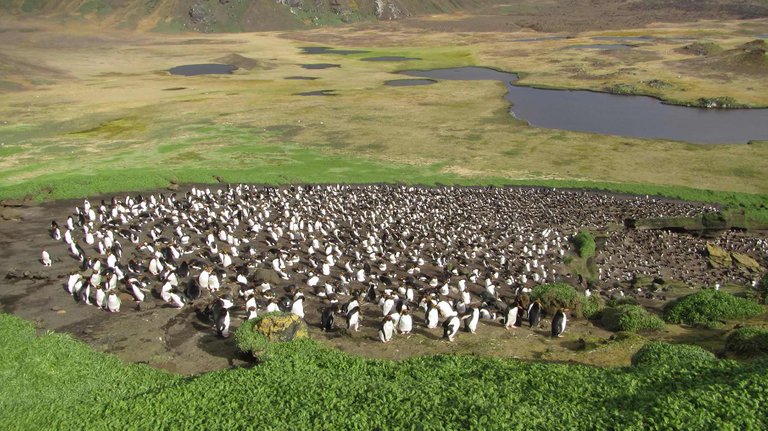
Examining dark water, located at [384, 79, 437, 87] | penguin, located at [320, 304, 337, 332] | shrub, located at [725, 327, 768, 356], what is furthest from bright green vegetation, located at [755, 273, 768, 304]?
dark water, located at [384, 79, 437, 87]

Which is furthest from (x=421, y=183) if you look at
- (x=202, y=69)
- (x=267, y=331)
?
(x=202, y=69)

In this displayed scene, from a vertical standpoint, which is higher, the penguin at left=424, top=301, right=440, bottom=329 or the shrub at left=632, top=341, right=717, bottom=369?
the shrub at left=632, top=341, right=717, bottom=369

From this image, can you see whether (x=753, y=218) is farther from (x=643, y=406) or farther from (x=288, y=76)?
(x=288, y=76)

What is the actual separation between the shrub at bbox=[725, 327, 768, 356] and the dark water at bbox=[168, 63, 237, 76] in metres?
118

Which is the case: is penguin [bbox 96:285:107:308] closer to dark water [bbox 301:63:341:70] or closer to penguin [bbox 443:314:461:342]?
penguin [bbox 443:314:461:342]

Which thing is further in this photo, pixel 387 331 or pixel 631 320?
pixel 631 320

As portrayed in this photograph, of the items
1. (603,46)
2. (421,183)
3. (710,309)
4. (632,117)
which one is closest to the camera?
(710,309)

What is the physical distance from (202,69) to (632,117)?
302 feet

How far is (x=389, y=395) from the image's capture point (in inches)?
566

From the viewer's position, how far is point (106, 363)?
61.1ft

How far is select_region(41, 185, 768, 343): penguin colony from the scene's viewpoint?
84.8 feet

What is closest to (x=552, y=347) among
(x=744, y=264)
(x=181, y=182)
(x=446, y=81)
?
(x=744, y=264)

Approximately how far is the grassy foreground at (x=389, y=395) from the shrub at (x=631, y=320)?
6.79m

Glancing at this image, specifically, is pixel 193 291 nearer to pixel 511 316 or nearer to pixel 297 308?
pixel 297 308
